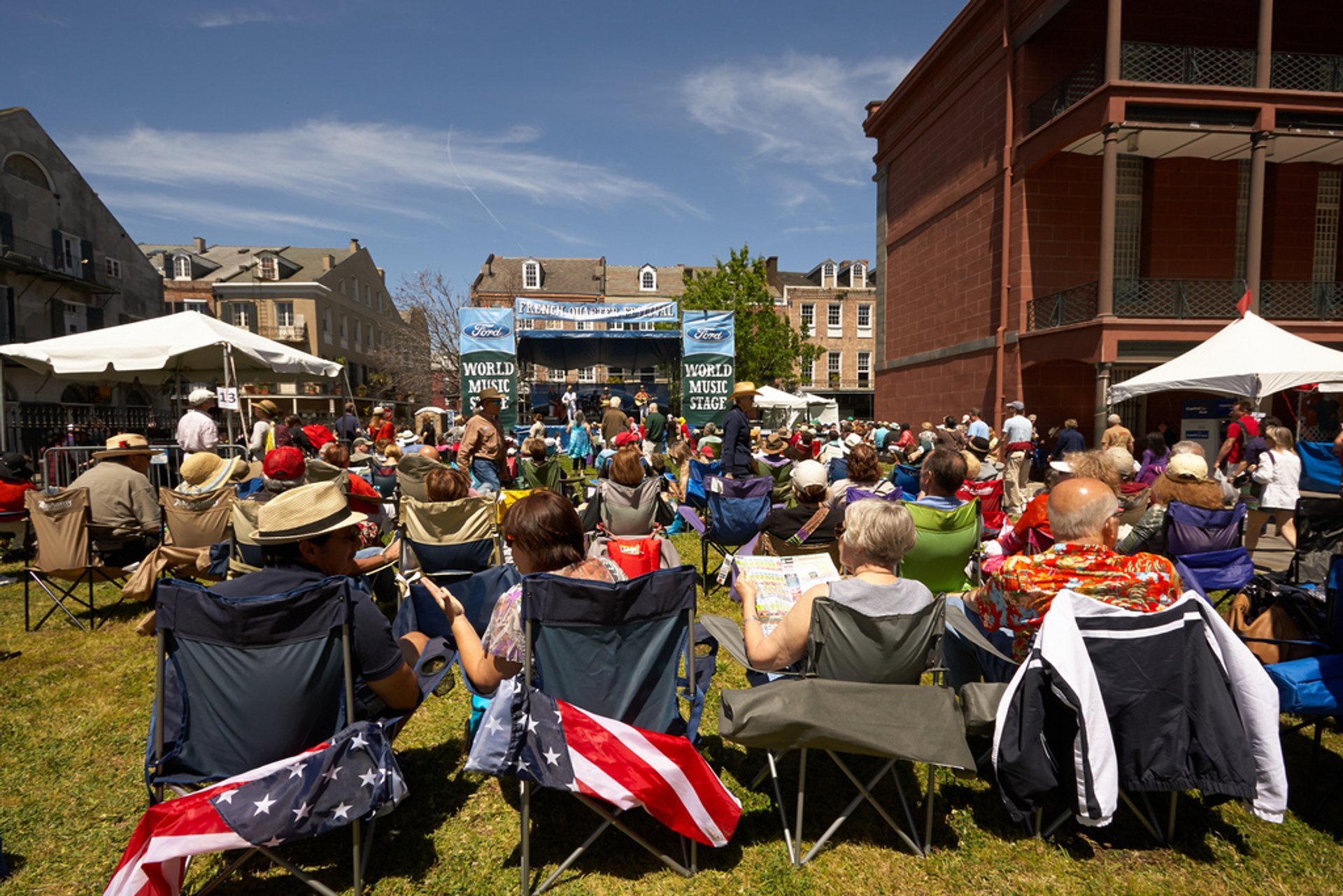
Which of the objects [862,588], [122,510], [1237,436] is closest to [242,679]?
[862,588]

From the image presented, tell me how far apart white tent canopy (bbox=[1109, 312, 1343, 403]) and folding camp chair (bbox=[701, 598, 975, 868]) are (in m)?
7.33

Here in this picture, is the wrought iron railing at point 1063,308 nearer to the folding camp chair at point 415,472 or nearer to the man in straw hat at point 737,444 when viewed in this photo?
the man in straw hat at point 737,444

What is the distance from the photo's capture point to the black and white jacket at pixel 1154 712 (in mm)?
2205

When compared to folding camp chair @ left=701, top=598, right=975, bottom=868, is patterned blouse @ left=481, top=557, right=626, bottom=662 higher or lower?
higher

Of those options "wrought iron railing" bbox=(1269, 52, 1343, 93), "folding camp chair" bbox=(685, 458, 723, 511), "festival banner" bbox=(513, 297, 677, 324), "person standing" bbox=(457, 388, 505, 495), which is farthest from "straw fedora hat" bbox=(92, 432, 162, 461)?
"wrought iron railing" bbox=(1269, 52, 1343, 93)

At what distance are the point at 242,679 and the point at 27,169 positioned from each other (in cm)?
3056

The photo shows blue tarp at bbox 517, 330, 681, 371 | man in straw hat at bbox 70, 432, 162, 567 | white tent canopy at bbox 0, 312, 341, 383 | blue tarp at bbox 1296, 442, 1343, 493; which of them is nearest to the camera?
man in straw hat at bbox 70, 432, 162, 567

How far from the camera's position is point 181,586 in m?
2.15

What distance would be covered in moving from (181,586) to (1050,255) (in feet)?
53.9

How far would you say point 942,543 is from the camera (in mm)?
3955

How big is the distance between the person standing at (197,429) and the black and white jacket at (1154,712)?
8631mm

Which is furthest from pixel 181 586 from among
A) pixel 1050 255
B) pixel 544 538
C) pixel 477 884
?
pixel 1050 255

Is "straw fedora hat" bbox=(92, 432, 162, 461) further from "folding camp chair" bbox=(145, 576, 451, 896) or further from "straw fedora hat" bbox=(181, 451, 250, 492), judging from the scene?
"folding camp chair" bbox=(145, 576, 451, 896)

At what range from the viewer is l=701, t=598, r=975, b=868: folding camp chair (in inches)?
88.0
